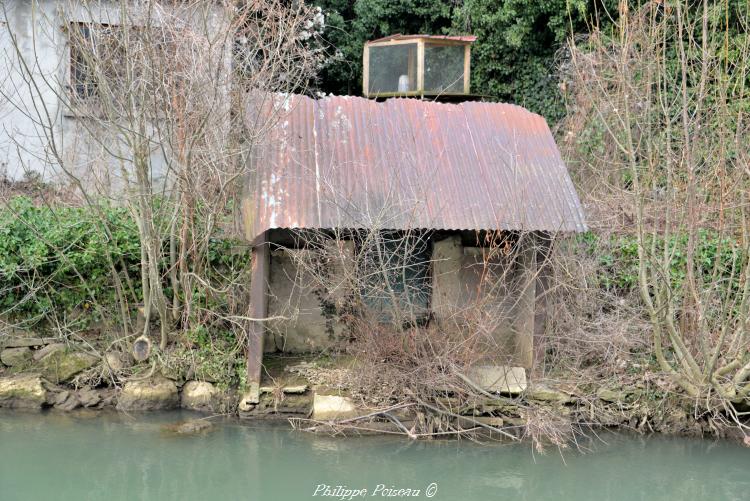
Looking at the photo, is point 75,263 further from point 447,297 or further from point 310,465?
point 447,297

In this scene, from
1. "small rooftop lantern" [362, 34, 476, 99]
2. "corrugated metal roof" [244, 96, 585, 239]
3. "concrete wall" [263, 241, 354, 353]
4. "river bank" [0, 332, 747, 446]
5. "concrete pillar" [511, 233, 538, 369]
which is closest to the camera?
"corrugated metal roof" [244, 96, 585, 239]

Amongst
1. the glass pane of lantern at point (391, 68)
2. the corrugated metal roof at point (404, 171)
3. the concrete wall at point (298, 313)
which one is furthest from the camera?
the glass pane of lantern at point (391, 68)

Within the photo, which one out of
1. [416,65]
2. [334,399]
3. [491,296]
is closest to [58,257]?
[334,399]

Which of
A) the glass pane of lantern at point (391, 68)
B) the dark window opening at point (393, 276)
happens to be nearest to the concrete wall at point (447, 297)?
the dark window opening at point (393, 276)

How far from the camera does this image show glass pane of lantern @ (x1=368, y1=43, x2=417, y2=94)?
43.5 feet

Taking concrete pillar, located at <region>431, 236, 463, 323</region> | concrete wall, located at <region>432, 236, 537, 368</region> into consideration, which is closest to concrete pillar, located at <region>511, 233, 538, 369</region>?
concrete wall, located at <region>432, 236, 537, 368</region>

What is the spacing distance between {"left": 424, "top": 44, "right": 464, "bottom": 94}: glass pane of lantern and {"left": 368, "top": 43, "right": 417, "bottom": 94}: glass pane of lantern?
275 millimetres

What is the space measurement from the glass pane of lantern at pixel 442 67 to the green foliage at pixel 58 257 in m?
6.08

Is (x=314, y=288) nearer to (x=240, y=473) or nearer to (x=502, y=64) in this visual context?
(x=240, y=473)

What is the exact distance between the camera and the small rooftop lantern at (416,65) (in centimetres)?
1312

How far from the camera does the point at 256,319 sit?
9.09 m

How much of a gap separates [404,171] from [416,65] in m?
4.63

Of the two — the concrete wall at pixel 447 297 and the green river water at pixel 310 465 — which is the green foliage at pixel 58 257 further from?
the concrete wall at pixel 447 297

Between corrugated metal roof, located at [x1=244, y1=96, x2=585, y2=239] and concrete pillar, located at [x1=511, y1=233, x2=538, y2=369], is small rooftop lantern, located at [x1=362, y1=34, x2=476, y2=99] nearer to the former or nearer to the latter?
corrugated metal roof, located at [x1=244, y1=96, x2=585, y2=239]
